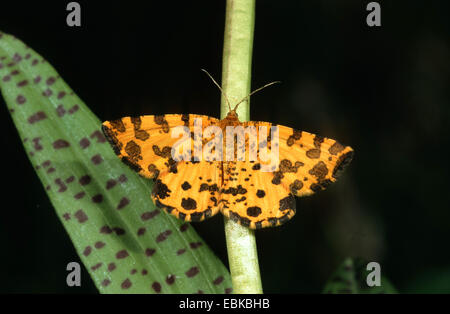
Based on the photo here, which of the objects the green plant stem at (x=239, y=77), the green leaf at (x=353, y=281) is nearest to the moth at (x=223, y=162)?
the green plant stem at (x=239, y=77)

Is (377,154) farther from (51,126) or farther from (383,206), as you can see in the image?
(51,126)

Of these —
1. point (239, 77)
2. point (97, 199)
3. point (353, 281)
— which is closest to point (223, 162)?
point (239, 77)

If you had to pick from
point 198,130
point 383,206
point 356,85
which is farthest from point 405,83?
point 198,130

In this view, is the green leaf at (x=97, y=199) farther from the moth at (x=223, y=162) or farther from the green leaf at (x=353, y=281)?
the green leaf at (x=353, y=281)

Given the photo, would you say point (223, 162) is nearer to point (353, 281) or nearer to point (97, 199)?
point (97, 199)

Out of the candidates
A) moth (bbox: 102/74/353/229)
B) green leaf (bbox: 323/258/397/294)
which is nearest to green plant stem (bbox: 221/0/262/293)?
moth (bbox: 102/74/353/229)
